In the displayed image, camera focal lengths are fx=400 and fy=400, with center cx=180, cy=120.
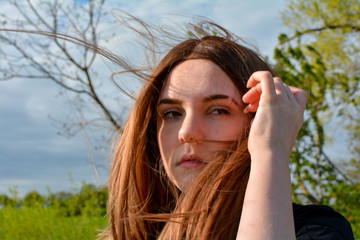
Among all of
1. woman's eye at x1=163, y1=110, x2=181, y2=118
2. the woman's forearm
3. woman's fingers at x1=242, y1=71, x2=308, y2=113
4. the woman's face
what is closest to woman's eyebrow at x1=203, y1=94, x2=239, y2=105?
the woman's face

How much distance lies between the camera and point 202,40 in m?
2.27

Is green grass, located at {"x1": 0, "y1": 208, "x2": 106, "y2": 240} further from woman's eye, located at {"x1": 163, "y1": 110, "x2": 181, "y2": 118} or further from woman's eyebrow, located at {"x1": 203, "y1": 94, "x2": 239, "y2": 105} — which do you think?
woman's eyebrow, located at {"x1": 203, "y1": 94, "x2": 239, "y2": 105}

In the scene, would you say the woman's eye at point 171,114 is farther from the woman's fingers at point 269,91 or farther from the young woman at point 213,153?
the woman's fingers at point 269,91

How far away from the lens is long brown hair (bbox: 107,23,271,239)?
1771mm

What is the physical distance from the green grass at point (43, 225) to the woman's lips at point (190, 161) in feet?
14.5

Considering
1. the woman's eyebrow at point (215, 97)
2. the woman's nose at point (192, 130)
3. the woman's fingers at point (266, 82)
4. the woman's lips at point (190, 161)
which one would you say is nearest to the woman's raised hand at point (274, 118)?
the woman's fingers at point (266, 82)

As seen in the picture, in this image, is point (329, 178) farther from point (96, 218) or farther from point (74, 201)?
point (74, 201)

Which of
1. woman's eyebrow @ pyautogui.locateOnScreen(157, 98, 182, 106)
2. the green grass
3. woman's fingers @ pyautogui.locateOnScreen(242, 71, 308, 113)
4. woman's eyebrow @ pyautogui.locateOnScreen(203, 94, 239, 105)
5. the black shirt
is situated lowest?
the black shirt

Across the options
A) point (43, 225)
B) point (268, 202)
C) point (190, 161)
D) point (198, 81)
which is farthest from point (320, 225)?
point (43, 225)

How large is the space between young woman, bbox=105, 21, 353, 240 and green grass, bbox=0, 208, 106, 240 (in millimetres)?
3800

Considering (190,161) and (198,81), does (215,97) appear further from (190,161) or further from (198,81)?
(190,161)

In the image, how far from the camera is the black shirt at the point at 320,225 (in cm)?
151

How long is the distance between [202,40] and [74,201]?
18.9 ft

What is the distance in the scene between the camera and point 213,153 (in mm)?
1895
